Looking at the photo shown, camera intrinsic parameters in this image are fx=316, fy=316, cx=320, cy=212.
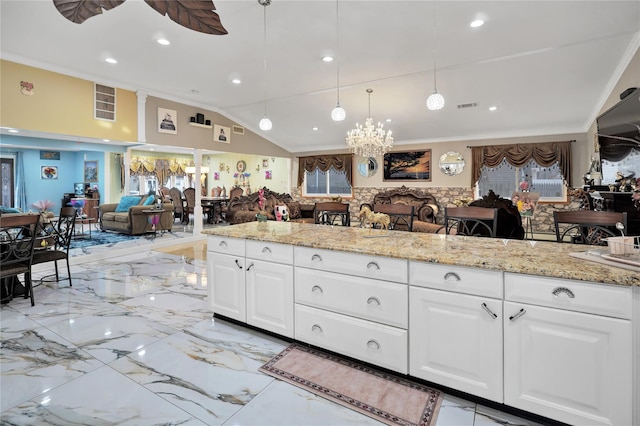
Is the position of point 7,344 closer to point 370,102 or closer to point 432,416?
point 432,416

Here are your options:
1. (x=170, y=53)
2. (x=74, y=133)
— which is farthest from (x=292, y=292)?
(x=74, y=133)

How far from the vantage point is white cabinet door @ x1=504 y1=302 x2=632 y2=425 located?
137 centimetres

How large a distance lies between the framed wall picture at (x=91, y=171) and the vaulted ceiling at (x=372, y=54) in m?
5.33

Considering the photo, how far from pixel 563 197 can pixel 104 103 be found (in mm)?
9788

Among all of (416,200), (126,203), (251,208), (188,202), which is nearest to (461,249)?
(251,208)

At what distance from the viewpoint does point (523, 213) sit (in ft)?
16.7

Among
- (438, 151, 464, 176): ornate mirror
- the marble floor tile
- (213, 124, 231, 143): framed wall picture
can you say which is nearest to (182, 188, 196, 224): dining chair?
(213, 124, 231, 143): framed wall picture

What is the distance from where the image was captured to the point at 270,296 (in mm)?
2447

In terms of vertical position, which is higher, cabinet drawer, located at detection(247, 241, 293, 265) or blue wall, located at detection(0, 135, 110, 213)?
blue wall, located at detection(0, 135, 110, 213)

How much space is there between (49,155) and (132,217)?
539 cm

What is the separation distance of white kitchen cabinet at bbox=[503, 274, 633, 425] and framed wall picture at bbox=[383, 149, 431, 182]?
24.7ft

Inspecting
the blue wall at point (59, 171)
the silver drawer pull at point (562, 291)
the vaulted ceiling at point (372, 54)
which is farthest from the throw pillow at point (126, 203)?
the silver drawer pull at point (562, 291)

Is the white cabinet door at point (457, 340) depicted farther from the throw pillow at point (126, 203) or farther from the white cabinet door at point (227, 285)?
the throw pillow at point (126, 203)

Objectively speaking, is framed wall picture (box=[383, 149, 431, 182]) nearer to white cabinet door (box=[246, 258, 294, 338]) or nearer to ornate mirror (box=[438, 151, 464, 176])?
ornate mirror (box=[438, 151, 464, 176])
